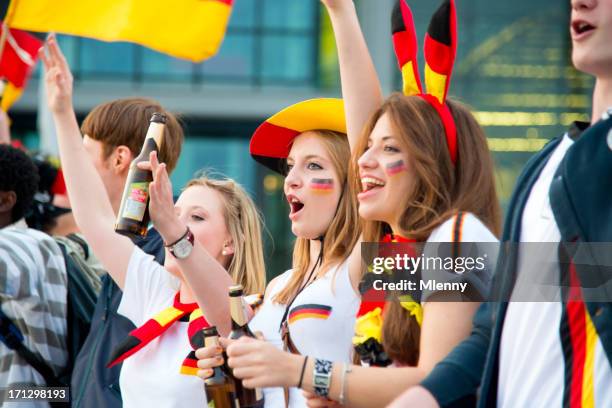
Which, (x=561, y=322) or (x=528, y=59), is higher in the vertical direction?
(x=528, y=59)

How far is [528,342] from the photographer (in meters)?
2.45

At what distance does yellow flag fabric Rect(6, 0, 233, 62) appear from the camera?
208 inches

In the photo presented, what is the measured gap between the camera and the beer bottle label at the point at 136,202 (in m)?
3.61

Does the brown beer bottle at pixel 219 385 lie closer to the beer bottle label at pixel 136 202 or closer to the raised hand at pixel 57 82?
the beer bottle label at pixel 136 202

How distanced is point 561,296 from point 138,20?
3.48 meters

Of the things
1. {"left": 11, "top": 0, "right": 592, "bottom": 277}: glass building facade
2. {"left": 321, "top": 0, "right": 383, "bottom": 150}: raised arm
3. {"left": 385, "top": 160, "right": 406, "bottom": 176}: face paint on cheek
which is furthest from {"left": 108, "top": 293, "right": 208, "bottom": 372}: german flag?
{"left": 11, "top": 0, "right": 592, "bottom": 277}: glass building facade

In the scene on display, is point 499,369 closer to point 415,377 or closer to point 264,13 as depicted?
point 415,377

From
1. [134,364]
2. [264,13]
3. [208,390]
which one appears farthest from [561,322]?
[264,13]

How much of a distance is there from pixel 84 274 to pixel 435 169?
255 cm

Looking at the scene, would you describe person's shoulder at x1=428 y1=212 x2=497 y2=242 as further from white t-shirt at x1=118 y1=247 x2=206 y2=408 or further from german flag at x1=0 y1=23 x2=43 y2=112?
german flag at x1=0 y1=23 x2=43 y2=112

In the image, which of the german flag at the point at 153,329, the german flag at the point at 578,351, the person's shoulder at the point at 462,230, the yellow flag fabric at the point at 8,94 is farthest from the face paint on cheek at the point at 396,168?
the yellow flag fabric at the point at 8,94

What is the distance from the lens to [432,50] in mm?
3375

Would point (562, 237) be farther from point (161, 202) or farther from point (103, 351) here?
point (103, 351)

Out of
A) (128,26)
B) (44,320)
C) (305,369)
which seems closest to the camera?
(305,369)
